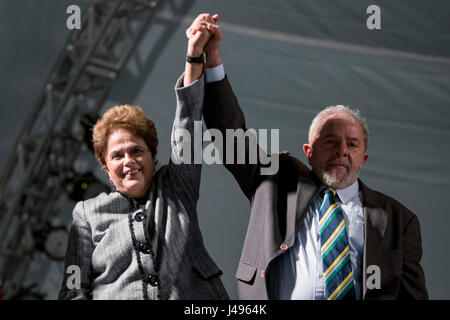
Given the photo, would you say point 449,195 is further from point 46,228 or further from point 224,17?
point 46,228

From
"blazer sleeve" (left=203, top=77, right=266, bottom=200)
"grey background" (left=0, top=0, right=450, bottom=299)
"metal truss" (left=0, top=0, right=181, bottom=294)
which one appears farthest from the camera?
"metal truss" (left=0, top=0, right=181, bottom=294)

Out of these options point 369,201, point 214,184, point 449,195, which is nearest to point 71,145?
point 214,184

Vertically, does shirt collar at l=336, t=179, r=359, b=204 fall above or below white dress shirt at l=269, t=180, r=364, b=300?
above

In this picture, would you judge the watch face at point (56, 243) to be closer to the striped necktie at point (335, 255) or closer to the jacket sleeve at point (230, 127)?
the jacket sleeve at point (230, 127)

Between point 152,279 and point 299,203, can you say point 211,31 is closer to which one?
point 299,203

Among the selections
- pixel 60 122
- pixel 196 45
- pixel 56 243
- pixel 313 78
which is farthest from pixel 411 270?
pixel 60 122

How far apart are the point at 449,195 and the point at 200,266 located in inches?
70.6

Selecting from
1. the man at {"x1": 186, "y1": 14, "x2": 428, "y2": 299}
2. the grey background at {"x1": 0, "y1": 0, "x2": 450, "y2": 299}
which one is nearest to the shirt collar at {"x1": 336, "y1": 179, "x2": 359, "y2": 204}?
the man at {"x1": 186, "y1": 14, "x2": 428, "y2": 299}

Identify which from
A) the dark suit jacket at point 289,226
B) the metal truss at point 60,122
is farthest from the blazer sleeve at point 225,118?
the metal truss at point 60,122

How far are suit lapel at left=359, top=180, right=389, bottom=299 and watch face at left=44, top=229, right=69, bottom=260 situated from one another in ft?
7.17

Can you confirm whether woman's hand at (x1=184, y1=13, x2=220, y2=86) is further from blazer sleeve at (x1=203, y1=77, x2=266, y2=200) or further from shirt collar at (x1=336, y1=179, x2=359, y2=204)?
shirt collar at (x1=336, y1=179, x2=359, y2=204)

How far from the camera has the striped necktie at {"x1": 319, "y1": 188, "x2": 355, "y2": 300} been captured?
6.49 feet

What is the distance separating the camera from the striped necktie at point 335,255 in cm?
198
